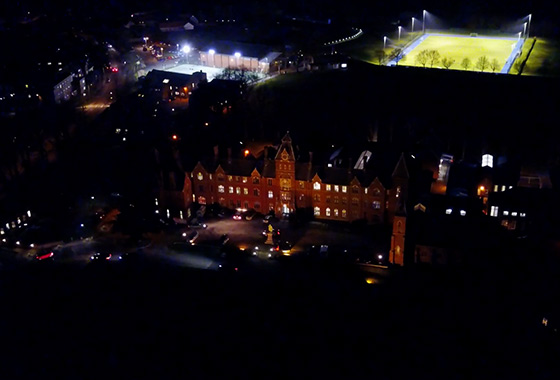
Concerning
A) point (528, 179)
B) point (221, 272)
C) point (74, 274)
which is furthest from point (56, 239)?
point (528, 179)

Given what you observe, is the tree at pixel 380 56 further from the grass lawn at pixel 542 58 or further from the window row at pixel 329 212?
the window row at pixel 329 212

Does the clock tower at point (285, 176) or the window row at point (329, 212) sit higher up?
the clock tower at point (285, 176)

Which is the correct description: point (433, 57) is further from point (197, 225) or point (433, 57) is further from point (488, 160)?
point (197, 225)

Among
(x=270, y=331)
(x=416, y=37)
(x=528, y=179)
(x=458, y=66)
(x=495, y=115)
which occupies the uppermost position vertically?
(x=416, y=37)

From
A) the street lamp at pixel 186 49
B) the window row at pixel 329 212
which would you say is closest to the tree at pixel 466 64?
the street lamp at pixel 186 49

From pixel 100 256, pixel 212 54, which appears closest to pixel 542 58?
pixel 212 54

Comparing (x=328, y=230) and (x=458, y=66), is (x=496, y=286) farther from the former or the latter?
(x=458, y=66)

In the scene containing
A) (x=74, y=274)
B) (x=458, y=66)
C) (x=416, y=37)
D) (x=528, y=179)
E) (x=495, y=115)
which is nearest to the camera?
(x=74, y=274)

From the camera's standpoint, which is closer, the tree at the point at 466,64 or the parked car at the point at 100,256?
the parked car at the point at 100,256

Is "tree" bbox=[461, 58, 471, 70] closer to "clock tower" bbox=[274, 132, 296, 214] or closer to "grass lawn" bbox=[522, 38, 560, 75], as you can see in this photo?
"grass lawn" bbox=[522, 38, 560, 75]
